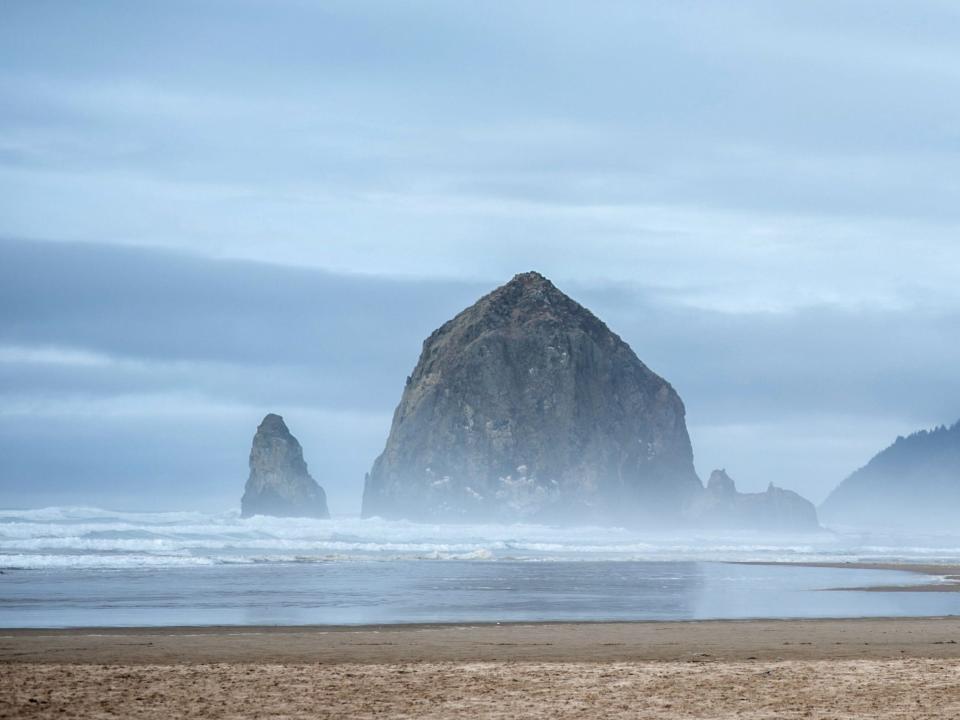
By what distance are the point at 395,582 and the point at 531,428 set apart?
10186 centimetres

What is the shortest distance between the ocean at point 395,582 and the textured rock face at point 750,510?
2835 inches

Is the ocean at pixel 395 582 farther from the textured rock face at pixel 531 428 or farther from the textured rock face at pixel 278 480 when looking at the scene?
the textured rock face at pixel 531 428

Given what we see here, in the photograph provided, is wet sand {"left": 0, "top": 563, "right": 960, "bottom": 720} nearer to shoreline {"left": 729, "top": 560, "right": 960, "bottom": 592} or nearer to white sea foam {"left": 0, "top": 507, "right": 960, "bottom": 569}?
shoreline {"left": 729, "top": 560, "right": 960, "bottom": 592}

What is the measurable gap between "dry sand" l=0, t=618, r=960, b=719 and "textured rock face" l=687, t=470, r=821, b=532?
112761 millimetres

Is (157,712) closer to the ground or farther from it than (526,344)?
closer to the ground

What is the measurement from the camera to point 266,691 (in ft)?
47.1

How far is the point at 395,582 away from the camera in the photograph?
33844 millimetres

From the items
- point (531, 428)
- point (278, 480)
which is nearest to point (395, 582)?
point (278, 480)

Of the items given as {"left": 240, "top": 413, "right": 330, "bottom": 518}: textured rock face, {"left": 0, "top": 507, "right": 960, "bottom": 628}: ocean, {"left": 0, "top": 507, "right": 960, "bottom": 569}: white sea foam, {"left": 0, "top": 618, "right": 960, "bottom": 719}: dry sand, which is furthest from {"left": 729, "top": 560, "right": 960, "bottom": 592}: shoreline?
{"left": 240, "top": 413, "right": 330, "bottom": 518}: textured rock face

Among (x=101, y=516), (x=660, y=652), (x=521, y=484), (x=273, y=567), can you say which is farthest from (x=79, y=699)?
(x=521, y=484)

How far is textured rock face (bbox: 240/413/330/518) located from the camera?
12862 centimetres

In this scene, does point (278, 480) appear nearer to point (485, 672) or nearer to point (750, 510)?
point (750, 510)

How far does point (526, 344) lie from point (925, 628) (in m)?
115

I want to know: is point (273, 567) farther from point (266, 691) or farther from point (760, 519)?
point (760, 519)
